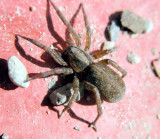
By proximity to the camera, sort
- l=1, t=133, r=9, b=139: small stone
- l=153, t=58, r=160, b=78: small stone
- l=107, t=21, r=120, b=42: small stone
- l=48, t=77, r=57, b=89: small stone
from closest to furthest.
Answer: l=1, t=133, r=9, b=139: small stone → l=48, t=77, r=57, b=89: small stone → l=107, t=21, r=120, b=42: small stone → l=153, t=58, r=160, b=78: small stone

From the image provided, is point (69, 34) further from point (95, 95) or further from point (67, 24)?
point (95, 95)

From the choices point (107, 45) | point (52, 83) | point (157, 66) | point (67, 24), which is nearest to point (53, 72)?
point (52, 83)

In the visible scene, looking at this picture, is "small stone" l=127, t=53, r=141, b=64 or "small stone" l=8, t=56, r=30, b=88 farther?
"small stone" l=127, t=53, r=141, b=64

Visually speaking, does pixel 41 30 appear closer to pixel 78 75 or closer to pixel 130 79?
pixel 78 75

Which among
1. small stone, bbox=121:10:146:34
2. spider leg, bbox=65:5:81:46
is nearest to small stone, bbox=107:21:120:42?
small stone, bbox=121:10:146:34

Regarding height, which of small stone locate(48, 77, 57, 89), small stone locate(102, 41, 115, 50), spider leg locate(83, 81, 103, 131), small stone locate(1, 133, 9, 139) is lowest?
small stone locate(1, 133, 9, 139)

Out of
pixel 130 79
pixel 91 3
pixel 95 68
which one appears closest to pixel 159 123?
pixel 130 79

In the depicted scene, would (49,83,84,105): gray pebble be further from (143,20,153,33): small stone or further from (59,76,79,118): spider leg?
(143,20,153,33): small stone
